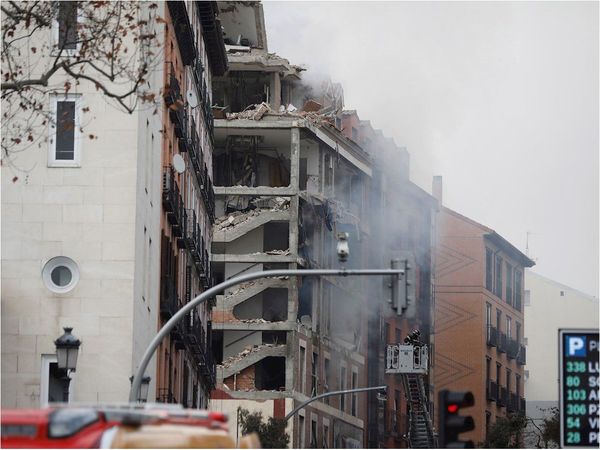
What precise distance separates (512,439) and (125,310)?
227 ft

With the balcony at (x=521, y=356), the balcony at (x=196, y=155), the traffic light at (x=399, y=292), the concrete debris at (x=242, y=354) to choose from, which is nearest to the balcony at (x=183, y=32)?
the balcony at (x=196, y=155)

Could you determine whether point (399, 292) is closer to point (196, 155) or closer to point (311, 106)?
point (196, 155)

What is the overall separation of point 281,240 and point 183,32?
3561cm

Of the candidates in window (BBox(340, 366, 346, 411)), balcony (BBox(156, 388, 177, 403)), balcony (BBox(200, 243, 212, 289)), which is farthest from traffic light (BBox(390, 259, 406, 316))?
window (BBox(340, 366, 346, 411))

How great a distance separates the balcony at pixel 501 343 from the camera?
110 m

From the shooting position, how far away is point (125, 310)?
135 ft

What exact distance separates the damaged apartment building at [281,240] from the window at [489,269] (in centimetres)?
1575

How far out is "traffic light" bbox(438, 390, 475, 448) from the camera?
27188 mm

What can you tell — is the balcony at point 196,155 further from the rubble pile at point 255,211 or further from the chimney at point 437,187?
the chimney at point 437,187

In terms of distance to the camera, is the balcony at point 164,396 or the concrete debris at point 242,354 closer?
the balcony at point 164,396

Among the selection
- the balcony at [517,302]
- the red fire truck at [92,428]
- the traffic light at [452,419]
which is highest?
the balcony at [517,302]

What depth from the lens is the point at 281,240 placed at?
87750 mm

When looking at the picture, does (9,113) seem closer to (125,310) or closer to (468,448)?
(125,310)

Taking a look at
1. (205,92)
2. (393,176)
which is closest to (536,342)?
(393,176)
